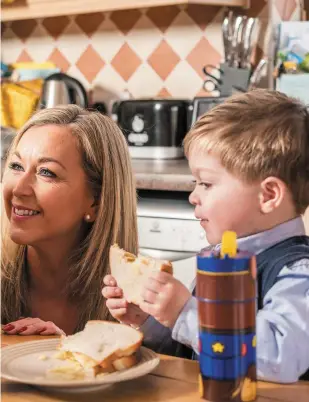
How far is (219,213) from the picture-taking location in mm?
1210

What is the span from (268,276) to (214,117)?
277mm

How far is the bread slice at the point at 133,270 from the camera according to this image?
3.25ft

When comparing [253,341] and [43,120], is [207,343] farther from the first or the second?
[43,120]

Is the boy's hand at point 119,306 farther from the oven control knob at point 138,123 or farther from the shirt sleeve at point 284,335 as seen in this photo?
the oven control knob at point 138,123

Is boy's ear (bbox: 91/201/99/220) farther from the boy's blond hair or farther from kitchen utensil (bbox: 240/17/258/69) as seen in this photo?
kitchen utensil (bbox: 240/17/258/69)

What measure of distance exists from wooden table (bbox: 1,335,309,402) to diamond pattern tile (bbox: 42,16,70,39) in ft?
9.59

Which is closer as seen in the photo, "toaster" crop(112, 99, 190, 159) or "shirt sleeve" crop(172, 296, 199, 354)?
"shirt sleeve" crop(172, 296, 199, 354)

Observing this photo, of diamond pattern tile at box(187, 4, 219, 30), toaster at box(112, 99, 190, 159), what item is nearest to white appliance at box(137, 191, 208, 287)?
toaster at box(112, 99, 190, 159)

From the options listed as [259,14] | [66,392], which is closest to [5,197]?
[66,392]

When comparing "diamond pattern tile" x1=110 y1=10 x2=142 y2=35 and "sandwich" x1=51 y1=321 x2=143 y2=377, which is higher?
"diamond pattern tile" x1=110 y1=10 x2=142 y2=35

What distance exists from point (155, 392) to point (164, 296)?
12 centimetres

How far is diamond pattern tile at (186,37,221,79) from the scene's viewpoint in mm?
3242

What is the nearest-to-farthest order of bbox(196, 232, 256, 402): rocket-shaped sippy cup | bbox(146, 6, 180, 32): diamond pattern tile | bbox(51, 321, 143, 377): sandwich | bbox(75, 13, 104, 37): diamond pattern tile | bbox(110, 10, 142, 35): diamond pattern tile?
1. bbox(196, 232, 256, 402): rocket-shaped sippy cup
2. bbox(51, 321, 143, 377): sandwich
3. bbox(146, 6, 180, 32): diamond pattern tile
4. bbox(110, 10, 142, 35): diamond pattern tile
5. bbox(75, 13, 104, 37): diamond pattern tile

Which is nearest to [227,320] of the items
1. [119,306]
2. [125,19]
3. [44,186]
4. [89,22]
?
[119,306]
